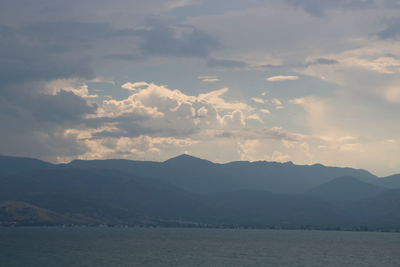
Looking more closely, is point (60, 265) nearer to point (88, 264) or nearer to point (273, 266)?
point (88, 264)

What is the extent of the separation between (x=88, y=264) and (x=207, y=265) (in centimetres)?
4630

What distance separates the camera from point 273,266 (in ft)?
655

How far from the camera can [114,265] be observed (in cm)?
19562

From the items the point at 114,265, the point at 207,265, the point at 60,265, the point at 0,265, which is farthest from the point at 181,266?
the point at 0,265

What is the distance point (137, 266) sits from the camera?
7608 inches

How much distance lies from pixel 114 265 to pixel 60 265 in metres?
20.2

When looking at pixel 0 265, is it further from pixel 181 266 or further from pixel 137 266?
pixel 181 266

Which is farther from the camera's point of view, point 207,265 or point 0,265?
point 207,265

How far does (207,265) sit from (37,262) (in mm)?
67015

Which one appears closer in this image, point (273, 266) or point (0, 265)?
point (0, 265)

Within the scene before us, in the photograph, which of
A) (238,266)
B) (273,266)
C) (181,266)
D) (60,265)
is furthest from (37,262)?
(273,266)

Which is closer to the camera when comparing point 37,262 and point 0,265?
point 0,265

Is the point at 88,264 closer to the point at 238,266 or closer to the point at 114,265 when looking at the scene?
the point at 114,265

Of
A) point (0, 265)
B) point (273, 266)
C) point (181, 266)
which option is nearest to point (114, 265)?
point (181, 266)
